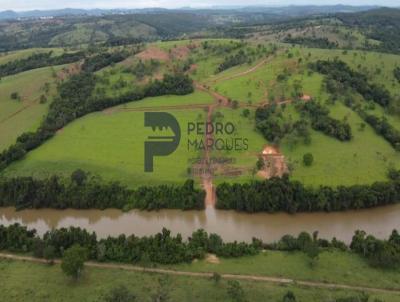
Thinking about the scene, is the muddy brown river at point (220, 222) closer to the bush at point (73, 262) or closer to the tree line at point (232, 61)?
the bush at point (73, 262)

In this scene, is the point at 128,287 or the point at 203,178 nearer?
the point at 128,287

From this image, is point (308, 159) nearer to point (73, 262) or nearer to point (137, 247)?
point (137, 247)

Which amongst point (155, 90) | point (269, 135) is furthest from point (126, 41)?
point (269, 135)

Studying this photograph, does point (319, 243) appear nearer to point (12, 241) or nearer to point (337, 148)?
point (337, 148)

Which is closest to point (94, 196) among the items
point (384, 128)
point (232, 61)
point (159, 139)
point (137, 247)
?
point (137, 247)

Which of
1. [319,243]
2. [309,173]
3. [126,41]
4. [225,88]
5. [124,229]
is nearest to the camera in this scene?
[319,243]

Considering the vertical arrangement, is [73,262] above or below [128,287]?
above
